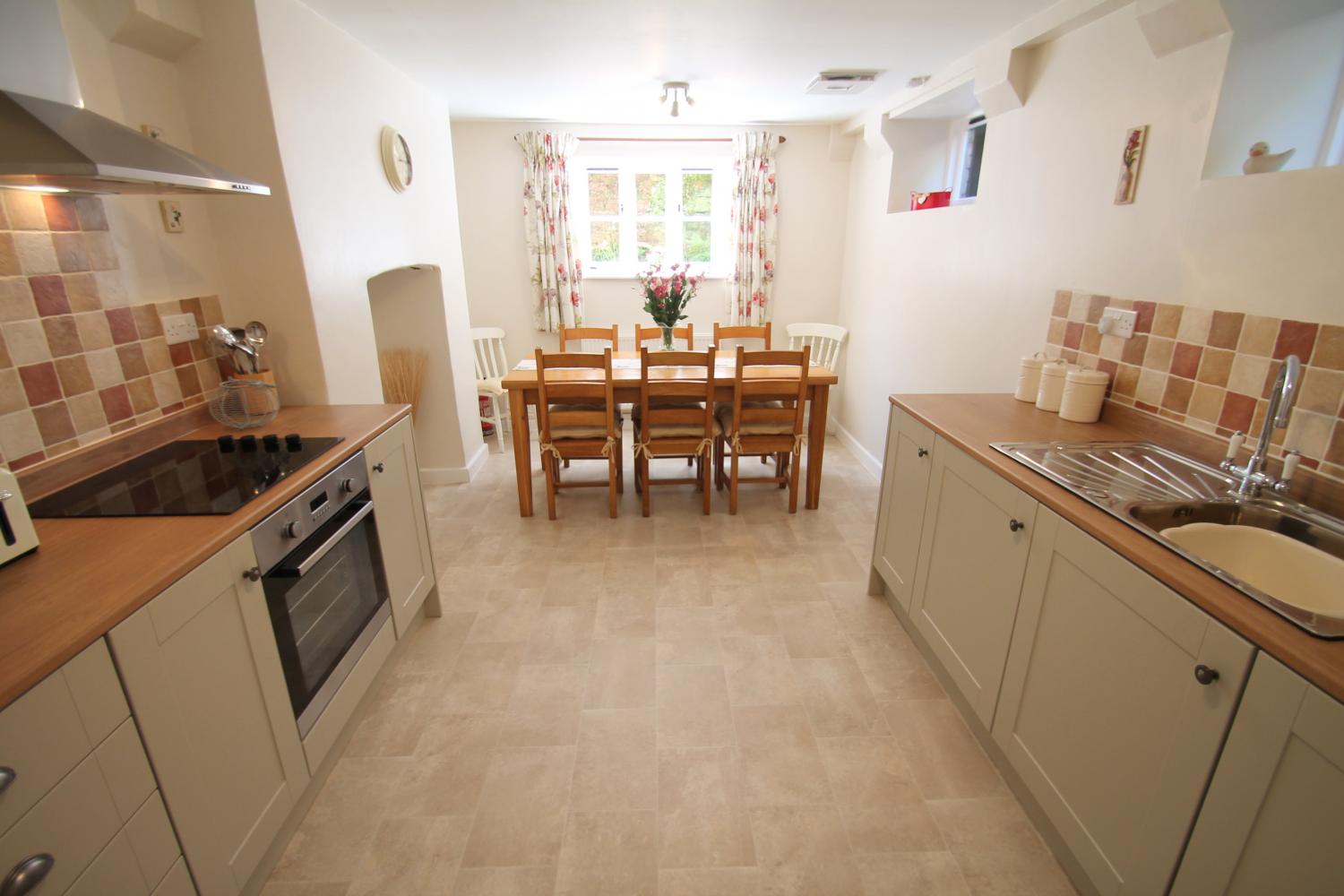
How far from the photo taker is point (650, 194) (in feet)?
15.7

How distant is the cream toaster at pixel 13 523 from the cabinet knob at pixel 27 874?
1.91 ft

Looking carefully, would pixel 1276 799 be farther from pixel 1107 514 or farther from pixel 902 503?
pixel 902 503

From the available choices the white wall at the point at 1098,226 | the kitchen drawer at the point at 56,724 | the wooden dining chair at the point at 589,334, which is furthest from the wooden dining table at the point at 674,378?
the kitchen drawer at the point at 56,724

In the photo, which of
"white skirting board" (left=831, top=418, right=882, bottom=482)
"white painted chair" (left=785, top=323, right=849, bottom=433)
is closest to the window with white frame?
"white painted chair" (left=785, top=323, right=849, bottom=433)

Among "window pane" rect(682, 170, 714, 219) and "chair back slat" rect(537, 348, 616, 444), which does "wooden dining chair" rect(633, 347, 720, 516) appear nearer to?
"chair back slat" rect(537, 348, 616, 444)

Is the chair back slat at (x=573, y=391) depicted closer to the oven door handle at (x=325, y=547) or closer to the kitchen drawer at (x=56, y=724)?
the oven door handle at (x=325, y=547)

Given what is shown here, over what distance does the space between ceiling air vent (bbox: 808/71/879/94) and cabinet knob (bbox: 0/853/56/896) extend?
373cm

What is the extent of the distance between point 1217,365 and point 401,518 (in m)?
2.60

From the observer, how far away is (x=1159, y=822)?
1119mm

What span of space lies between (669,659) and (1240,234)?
85.1 inches

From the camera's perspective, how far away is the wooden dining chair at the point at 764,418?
10.3ft

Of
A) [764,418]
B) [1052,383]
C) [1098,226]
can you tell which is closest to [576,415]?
[764,418]

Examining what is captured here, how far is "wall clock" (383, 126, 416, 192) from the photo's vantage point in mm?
2879

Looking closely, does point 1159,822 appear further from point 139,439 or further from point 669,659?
point 139,439
